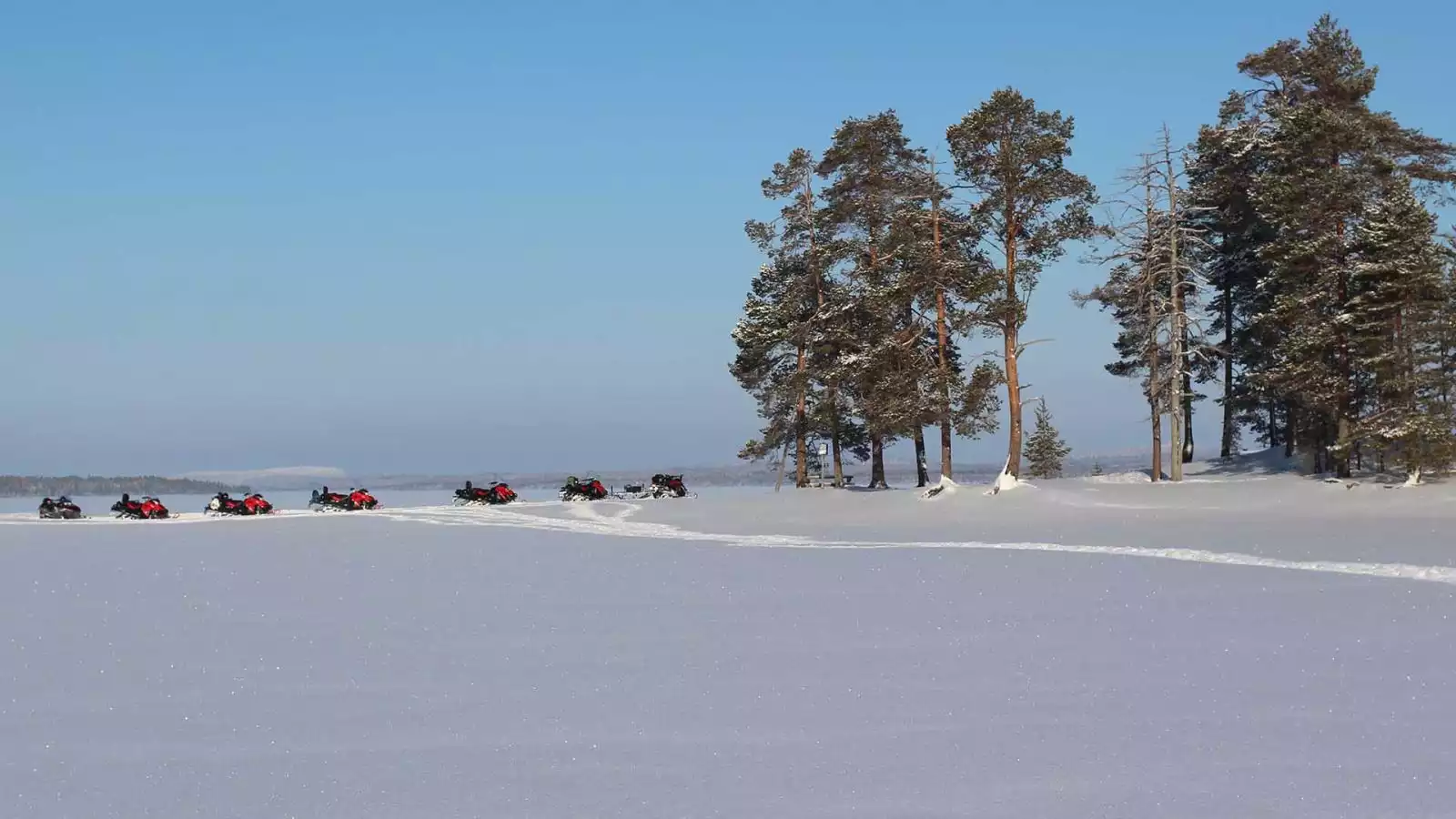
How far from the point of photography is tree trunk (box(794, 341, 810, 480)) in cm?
4719

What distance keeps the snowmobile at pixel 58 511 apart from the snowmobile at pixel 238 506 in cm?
482

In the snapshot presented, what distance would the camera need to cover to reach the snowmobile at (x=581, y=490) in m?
49.6

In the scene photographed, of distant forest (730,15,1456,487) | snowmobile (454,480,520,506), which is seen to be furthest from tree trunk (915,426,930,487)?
snowmobile (454,480,520,506)

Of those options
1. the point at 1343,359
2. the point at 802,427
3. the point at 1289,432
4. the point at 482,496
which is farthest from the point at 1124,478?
the point at 482,496

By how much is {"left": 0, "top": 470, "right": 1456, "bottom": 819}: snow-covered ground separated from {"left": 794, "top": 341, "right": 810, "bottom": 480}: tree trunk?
26.0m

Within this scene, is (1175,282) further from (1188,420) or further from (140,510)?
(140,510)

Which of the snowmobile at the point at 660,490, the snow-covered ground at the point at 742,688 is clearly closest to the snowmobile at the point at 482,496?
the snowmobile at the point at 660,490

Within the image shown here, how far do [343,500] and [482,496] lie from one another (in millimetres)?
6019

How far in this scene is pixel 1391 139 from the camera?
41.6 metres

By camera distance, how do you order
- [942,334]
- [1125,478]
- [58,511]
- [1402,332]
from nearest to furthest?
[1402,332] < [942,334] < [58,511] < [1125,478]

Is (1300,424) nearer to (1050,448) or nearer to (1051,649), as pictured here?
(1050,448)

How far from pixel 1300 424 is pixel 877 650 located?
37547mm

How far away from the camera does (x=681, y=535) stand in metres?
30.7

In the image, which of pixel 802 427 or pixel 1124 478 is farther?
pixel 802 427
